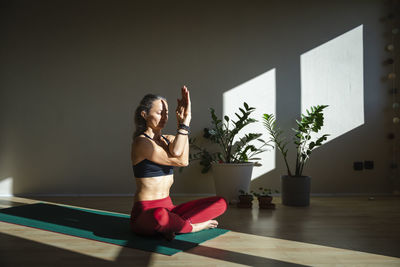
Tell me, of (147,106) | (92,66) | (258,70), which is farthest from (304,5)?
(147,106)

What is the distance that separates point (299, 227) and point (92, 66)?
9.62 feet

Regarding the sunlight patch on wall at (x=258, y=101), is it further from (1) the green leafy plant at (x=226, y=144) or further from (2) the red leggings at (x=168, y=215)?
(2) the red leggings at (x=168, y=215)

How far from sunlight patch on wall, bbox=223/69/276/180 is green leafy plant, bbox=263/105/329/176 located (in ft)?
0.42

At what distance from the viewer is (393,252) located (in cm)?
202

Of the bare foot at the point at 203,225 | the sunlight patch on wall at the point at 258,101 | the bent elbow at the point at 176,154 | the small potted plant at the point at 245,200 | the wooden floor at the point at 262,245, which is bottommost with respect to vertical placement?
the wooden floor at the point at 262,245

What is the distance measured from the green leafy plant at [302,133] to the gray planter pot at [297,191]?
0.33 ft

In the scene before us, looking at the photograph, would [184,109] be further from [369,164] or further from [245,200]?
[369,164]

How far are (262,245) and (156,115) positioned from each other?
3.35 feet

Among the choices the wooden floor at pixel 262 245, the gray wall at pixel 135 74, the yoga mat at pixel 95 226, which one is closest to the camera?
the wooden floor at pixel 262 245

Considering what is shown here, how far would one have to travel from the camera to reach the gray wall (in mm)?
4168

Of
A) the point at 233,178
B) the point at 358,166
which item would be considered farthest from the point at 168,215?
the point at 358,166

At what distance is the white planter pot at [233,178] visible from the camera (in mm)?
3594

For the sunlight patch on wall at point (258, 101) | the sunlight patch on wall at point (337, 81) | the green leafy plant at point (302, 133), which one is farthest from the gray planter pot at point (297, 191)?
the sunlight patch on wall at point (337, 81)

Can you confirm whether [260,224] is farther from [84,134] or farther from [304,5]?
[304,5]
